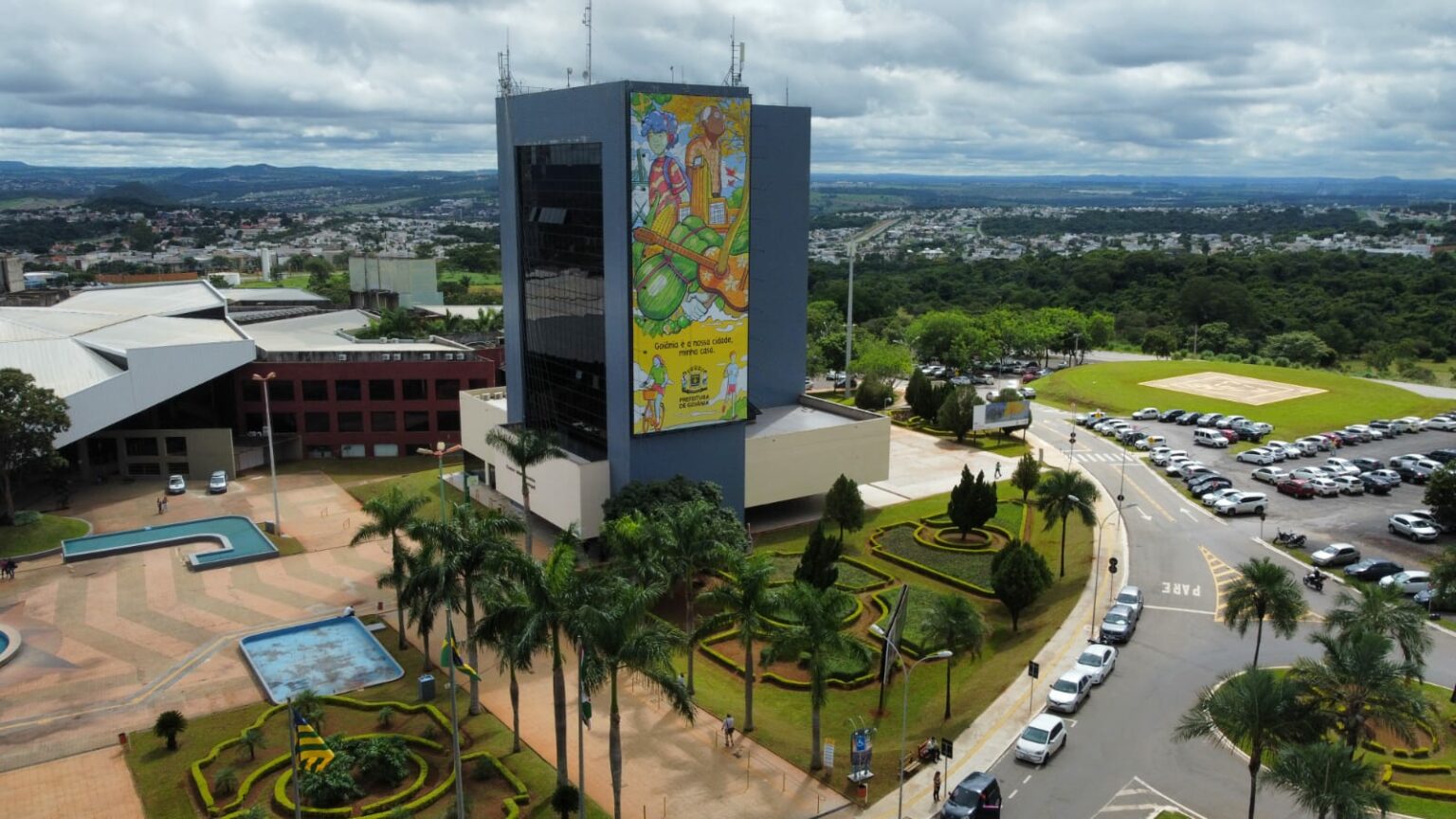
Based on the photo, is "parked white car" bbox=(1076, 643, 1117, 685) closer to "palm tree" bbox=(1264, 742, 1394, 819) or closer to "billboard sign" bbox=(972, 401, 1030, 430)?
"palm tree" bbox=(1264, 742, 1394, 819)

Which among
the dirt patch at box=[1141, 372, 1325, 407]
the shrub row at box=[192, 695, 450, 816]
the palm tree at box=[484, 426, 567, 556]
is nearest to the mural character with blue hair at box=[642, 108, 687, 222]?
the palm tree at box=[484, 426, 567, 556]

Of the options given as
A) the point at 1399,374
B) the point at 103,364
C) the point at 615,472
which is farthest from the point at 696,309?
the point at 1399,374

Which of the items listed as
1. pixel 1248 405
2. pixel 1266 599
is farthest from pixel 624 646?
pixel 1248 405

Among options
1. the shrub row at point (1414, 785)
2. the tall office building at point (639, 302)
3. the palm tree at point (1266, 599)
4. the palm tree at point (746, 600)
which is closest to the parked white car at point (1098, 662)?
the palm tree at point (1266, 599)

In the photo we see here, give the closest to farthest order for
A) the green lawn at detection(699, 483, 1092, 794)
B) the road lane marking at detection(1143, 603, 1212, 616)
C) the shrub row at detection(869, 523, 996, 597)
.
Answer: the green lawn at detection(699, 483, 1092, 794)
the road lane marking at detection(1143, 603, 1212, 616)
the shrub row at detection(869, 523, 996, 597)

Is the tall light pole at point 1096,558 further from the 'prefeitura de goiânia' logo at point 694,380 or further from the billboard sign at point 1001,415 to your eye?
the 'prefeitura de goiânia' logo at point 694,380
